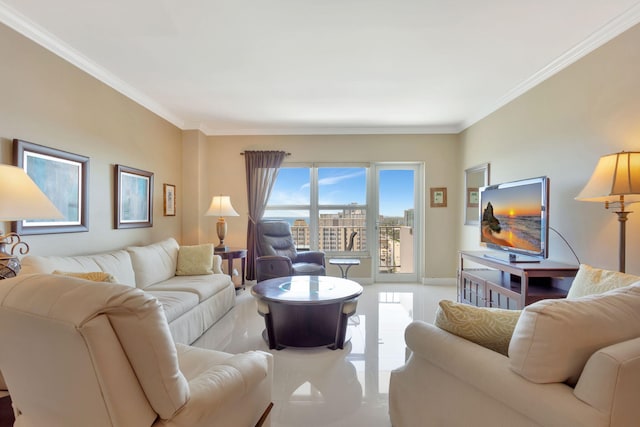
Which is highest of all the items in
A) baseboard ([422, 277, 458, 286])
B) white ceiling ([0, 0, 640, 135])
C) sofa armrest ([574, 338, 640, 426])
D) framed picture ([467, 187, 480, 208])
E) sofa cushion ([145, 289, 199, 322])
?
white ceiling ([0, 0, 640, 135])

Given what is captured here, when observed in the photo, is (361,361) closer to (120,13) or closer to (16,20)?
(120,13)

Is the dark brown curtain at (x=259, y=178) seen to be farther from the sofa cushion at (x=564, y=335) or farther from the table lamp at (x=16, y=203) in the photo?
the sofa cushion at (x=564, y=335)

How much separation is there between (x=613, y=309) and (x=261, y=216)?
437cm

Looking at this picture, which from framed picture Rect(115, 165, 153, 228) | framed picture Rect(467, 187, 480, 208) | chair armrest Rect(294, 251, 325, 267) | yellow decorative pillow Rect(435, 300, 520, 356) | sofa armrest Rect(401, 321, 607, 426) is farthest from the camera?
framed picture Rect(467, 187, 480, 208)

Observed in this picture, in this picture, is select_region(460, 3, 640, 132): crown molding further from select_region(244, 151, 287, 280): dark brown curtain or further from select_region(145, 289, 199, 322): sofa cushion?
select_region(145, 289, 199, 322): sofa cushion

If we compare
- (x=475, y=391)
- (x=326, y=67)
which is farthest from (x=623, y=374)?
(x=326, y=67)

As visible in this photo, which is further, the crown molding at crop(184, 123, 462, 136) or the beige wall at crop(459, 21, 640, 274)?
the crown molding at crop(184, 123, 462, 136)

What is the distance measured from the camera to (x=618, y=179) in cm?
189

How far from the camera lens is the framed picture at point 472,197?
173 inches

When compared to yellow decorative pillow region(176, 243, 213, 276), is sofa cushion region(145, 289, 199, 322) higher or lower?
lower

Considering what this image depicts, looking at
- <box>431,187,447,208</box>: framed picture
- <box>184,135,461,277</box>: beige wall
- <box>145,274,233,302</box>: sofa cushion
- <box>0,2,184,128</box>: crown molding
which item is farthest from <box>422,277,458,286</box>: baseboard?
<box>0,2,184,128</box>: crown molding

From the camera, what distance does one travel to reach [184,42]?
2447 millimetres

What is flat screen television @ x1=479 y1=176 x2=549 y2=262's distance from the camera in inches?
101

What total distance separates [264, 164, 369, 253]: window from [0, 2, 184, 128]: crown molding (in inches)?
87.5
